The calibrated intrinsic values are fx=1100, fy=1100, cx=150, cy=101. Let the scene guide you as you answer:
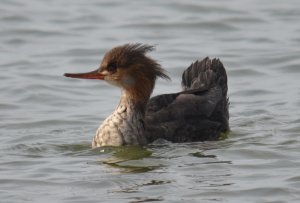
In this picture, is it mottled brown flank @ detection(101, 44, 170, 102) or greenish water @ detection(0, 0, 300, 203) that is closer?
greenish water @ detection(0, 0, 300, 203)

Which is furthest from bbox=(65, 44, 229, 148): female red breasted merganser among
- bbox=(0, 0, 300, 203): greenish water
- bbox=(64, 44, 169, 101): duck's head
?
bbox=(0, 0, 300, 203): greenish water

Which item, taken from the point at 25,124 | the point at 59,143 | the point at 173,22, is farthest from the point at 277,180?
the point at 173,22

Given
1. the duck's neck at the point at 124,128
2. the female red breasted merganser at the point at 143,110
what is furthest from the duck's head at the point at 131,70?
the duck's neck at the point at 124,128

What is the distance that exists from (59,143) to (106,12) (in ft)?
27.0

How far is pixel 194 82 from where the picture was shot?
45.2ft

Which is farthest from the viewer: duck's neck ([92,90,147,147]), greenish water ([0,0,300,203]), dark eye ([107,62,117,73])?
dark eye ([107,62,117,73])

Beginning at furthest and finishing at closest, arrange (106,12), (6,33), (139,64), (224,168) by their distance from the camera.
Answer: (106,12), (6,33), (139,64), (224,168)

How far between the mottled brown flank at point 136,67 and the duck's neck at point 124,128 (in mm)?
130

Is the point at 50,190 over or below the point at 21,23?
below

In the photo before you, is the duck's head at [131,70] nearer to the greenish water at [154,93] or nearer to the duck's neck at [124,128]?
the duck's neck at [124,128]

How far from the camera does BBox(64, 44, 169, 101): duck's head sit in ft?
41.2

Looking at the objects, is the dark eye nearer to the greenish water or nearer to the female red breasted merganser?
the female red breasted merganser

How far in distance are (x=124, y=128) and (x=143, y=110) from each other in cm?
34

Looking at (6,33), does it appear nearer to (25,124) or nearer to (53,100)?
(53,100)
